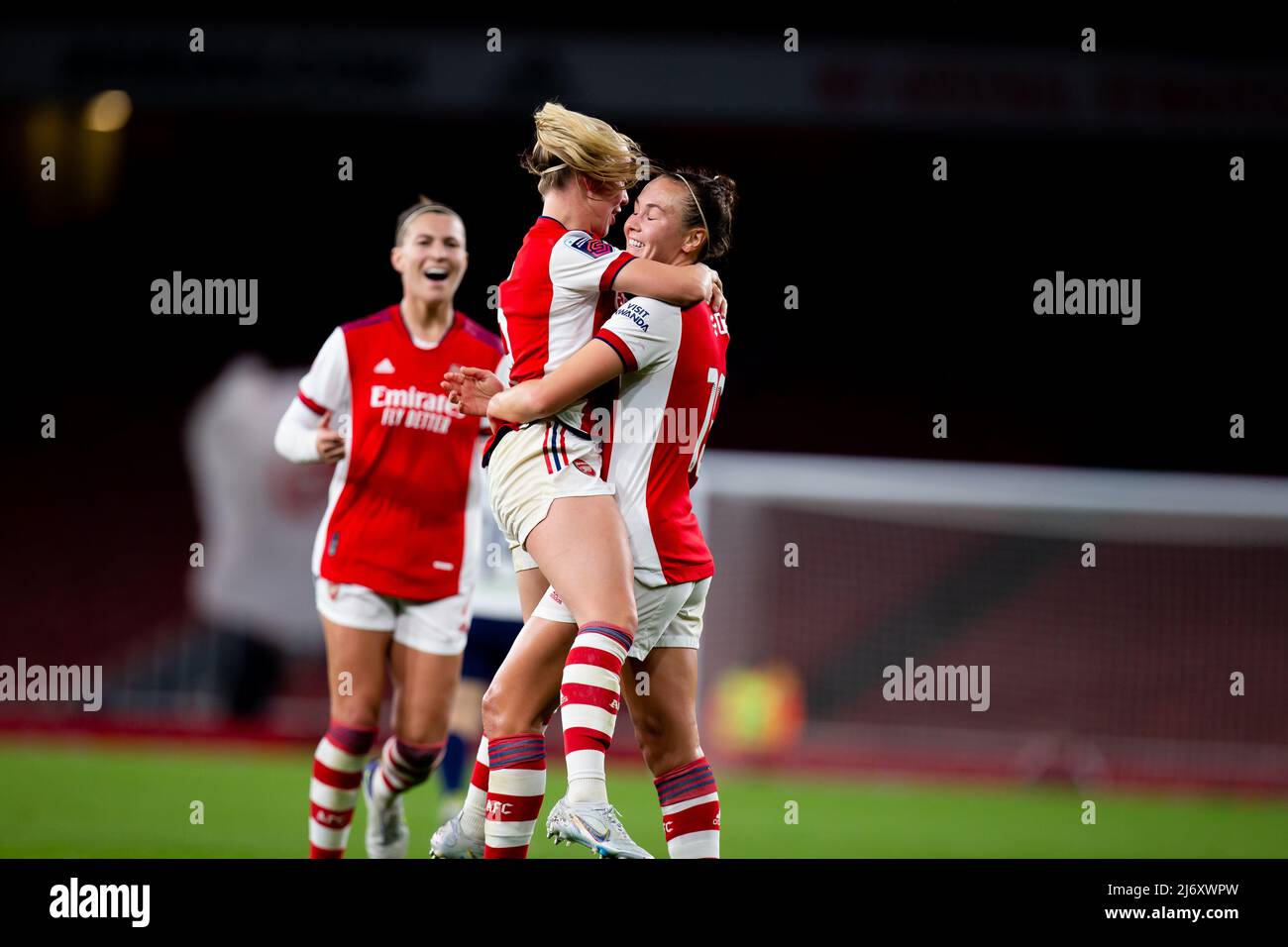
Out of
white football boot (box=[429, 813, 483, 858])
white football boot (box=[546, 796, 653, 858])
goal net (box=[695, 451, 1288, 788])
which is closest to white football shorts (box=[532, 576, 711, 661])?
white football boot (box=[546, 796, 653, 858])

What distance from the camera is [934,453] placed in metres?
15.9

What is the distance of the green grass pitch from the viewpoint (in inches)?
249

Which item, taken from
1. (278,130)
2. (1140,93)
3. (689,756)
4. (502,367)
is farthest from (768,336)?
(689,756)

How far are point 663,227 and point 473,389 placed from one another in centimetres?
72

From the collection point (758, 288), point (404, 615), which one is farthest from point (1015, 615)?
point (404, 615)

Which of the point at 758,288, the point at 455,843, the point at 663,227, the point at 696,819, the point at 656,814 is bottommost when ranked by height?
the point at 656,814

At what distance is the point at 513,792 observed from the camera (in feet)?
12.6

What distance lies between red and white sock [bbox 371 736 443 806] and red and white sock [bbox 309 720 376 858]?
14 centimetres

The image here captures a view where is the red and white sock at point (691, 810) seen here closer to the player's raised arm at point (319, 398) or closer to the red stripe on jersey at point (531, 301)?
the red stripe on jersey at point (531, 301)

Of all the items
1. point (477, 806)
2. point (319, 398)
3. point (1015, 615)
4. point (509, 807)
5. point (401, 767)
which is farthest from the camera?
point (1015, 615)

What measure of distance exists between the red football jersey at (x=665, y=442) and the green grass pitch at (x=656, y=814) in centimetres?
226

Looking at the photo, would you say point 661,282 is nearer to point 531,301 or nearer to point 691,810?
point 531,301

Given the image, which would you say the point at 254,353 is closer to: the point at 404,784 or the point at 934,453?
the point at 934,453

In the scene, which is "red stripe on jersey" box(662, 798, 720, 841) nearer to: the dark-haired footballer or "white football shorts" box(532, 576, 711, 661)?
"white football shorts" box(532, 576, 711, 661)
